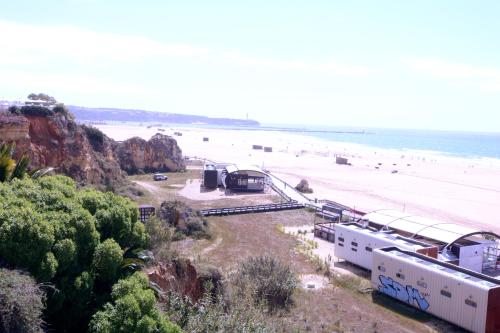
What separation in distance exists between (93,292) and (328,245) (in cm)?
2110

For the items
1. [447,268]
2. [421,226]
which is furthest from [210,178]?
[447,268]

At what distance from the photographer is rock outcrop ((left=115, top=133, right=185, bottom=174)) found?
200 feet

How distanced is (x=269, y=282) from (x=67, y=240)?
409 inches

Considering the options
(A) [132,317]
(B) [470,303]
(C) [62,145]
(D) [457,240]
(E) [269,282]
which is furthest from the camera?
(C) [62,145]

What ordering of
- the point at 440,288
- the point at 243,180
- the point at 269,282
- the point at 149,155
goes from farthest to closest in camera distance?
the point at 149,155 < the point at 243,180 < the point at 269,282 < the point at 440,288

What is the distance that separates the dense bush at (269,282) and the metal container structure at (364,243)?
661cm

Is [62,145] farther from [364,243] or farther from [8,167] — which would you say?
[364,243]

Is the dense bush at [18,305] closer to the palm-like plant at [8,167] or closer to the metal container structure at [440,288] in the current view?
the palm-like plant at [8,167]

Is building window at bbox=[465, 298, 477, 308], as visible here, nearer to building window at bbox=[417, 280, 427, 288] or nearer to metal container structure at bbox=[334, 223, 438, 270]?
building window at bbox=[417, 280, 427, 288]

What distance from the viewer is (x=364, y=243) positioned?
26391 mm

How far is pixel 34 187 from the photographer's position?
1429 centimetres

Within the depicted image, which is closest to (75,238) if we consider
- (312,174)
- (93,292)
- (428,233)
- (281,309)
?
(93,292)

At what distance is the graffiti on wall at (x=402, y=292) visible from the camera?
2089 cm

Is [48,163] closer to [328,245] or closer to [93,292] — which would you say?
[328,245]
